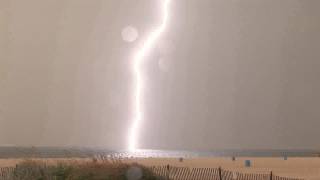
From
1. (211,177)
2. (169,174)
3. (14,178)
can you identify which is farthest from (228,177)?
(14,178)

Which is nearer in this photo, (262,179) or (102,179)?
(102,179)

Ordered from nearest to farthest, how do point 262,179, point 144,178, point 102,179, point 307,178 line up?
point 102,179 < point 144,178 < point 262,179 < point 307,178

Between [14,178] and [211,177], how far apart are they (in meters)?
12.5

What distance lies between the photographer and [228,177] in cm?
3397

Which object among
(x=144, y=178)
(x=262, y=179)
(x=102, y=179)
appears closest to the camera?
(x=102, y=179)

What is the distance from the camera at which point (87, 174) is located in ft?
82.8

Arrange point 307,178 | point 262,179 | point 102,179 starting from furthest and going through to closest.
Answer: point 307,178 < point 262,179 < point 102,179

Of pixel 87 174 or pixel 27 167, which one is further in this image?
pixel 27 167

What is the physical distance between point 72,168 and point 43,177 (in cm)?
160

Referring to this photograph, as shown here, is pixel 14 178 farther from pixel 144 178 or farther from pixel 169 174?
pixel 169 174

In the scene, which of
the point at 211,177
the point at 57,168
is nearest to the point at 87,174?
the point at 57,168

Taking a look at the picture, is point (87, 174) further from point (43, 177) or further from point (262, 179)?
point (262, 179)

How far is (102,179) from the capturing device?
80.9 ft

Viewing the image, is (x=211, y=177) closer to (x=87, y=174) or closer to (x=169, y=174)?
(x=169, y=174)
